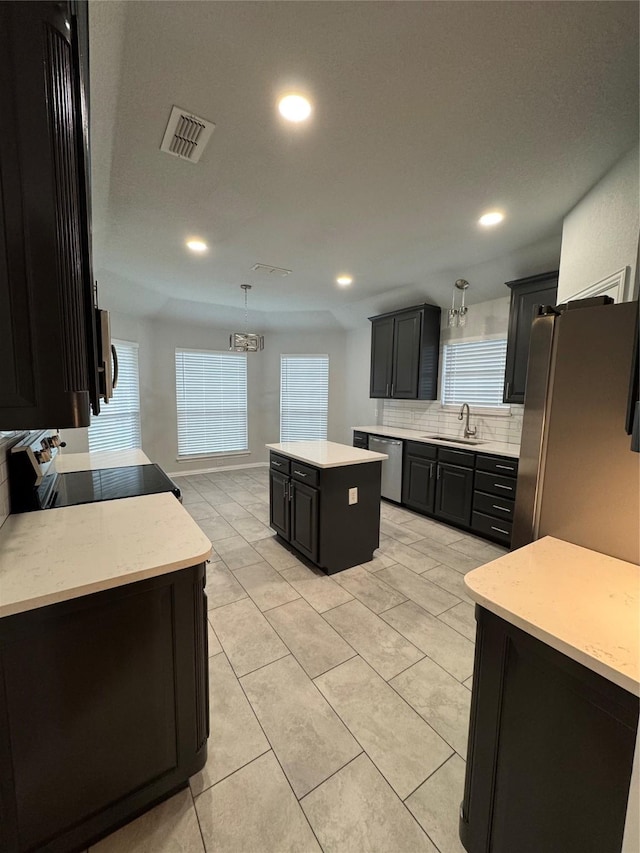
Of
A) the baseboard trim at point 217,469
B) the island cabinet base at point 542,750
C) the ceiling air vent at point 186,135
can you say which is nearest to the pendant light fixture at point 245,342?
the ceiling air vent at point 186,135

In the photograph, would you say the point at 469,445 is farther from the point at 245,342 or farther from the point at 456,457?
the point at 245,342

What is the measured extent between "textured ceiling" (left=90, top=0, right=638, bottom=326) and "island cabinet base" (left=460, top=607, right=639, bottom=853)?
199cm

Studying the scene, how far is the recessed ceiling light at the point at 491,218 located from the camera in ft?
8.26

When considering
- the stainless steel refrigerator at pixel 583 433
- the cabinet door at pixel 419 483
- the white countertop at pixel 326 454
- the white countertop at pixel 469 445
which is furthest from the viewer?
the cabinet door at pixel 419 483

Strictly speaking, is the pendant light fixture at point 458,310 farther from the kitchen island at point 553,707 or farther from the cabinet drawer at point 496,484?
the kitchen island at point 553,707

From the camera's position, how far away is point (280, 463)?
130 inches

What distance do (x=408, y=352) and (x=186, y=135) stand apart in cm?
350

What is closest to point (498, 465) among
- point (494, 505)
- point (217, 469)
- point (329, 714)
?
point (494, 505)

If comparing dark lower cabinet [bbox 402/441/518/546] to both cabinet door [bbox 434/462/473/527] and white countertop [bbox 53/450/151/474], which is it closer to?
cabinet door [bbox 434/462/473/527]

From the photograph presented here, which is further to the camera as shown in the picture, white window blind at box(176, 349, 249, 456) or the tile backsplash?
white window blind at box(176, 349, 249, 456)

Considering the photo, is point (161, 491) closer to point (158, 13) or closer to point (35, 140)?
point (35, 140)

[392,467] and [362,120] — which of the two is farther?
[392,467]

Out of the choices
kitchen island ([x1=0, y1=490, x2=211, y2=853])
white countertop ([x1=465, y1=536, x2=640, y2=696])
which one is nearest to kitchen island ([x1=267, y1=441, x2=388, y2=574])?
kitchen island ([x1=0, y1=490, x2=211, y2=853])

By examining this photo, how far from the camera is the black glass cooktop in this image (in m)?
1.81
